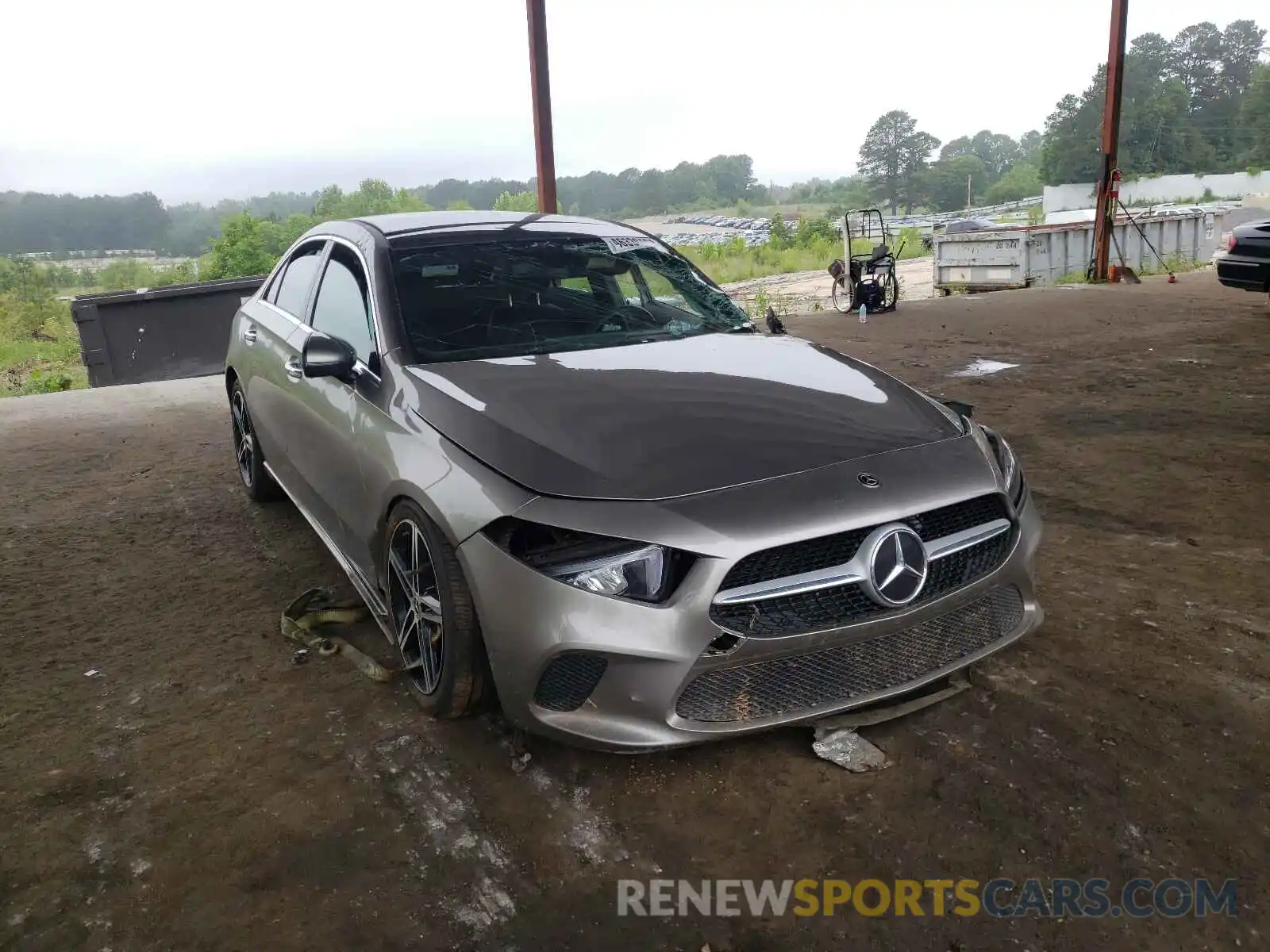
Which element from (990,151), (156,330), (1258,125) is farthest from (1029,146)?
(156,330)

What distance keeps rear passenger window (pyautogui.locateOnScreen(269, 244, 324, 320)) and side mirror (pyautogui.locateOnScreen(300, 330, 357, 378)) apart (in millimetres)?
965

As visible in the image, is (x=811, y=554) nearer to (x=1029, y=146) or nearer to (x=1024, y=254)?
(x=1024, y=254)

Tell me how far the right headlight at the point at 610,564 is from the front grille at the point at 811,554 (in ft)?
0.44

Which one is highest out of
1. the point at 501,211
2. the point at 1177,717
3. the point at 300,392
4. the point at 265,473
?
the point at 501,211

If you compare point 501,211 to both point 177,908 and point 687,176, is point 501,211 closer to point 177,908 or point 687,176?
point 177,908

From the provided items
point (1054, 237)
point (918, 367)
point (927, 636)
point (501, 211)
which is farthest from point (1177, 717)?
point (1054, 237)

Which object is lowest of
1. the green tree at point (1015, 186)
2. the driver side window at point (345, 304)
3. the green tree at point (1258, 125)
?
the driver side window at point (345, 304)

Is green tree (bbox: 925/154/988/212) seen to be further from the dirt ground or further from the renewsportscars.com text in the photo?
the renewsportscars.com text

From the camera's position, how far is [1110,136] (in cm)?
1477

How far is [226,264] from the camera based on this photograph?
2861 centimetres

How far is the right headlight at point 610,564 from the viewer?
2232mm

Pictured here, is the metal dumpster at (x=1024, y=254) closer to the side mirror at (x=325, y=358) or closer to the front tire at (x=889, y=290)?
the front tire at (x=889, y=290)

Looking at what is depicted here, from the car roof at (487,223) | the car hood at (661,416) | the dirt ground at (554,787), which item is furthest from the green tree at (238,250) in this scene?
the car hood at (661,416)

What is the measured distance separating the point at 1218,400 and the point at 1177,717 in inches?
182
